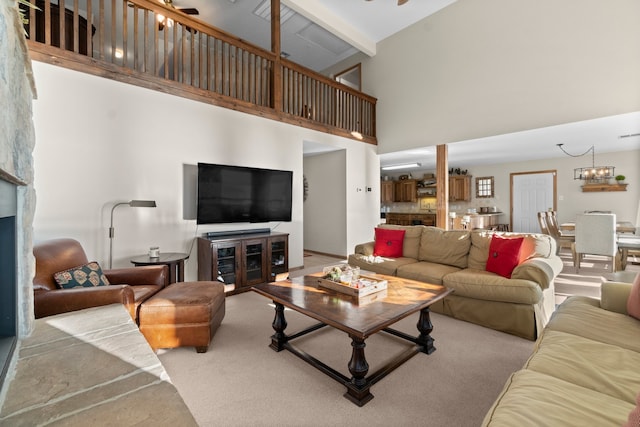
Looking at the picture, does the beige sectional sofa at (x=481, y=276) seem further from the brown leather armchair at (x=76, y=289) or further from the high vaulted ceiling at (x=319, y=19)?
the high vaulted ceiling at (x=319, y=19)

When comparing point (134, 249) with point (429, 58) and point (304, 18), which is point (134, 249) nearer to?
point (304, 18)

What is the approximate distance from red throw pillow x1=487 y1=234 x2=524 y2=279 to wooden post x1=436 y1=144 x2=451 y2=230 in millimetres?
2518

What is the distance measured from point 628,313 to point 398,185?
857cm

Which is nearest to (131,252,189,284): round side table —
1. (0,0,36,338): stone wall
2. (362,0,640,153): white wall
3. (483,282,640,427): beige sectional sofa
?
A: (0,0,36,338): stone wall

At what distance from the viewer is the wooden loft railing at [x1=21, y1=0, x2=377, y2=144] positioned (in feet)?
10.3

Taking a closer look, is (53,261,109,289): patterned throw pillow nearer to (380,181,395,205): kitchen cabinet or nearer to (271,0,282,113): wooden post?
(271,0,282,113): wooden post

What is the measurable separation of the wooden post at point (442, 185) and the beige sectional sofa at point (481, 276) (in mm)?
1968

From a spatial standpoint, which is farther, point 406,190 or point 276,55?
point 406,190

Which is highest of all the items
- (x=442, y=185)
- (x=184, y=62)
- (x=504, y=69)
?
(x=504, y=69)

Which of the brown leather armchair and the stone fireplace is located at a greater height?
the stone fireplace

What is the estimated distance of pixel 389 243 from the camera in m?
4.09

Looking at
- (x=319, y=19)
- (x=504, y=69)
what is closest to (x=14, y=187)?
(x=319, y=19)

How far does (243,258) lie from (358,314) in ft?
8.08

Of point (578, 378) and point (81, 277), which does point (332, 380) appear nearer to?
point (578, 378)
